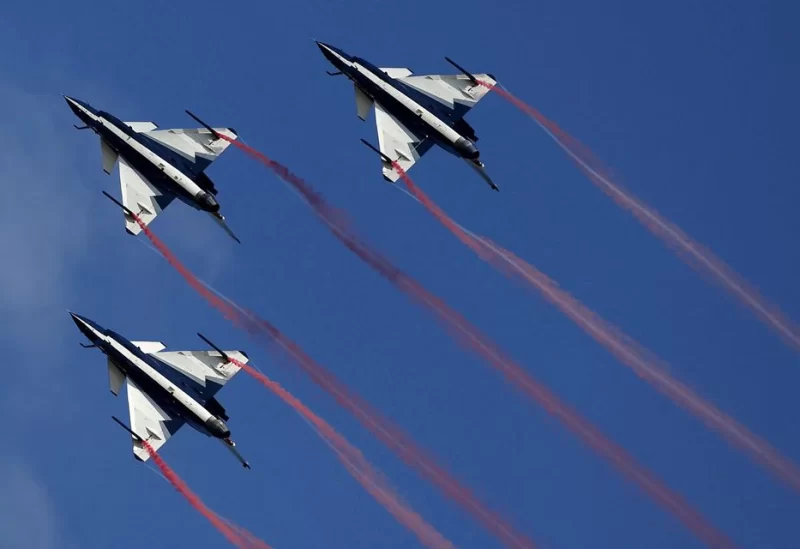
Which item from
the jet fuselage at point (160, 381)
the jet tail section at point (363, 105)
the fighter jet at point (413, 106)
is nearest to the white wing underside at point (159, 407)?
the jet fuselage at point (160, 381)

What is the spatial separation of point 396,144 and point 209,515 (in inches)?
732

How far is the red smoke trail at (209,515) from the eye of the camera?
6375cm

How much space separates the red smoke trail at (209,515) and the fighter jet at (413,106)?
16.2 meters

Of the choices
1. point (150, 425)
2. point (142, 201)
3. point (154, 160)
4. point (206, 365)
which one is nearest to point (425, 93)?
point (154, 160)

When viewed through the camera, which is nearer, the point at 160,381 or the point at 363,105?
the point at 160,381

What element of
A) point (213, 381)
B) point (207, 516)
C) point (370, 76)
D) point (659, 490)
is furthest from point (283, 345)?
point (659, 490)

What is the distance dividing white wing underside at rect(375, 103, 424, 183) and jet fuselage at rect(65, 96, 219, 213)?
7966mm

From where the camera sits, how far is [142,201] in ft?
228

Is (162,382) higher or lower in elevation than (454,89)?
lower

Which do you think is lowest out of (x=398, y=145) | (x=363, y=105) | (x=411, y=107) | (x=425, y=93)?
(x=398, y=145)

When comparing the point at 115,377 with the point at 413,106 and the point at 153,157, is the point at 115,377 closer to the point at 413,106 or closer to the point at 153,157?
the point at 153,157

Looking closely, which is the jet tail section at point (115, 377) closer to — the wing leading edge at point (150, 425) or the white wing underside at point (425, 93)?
the wing leading edge at point (150, 425)

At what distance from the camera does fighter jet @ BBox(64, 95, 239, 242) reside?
224 ft

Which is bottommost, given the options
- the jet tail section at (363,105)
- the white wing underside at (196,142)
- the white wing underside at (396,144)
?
the white wing underside at (196,142)
